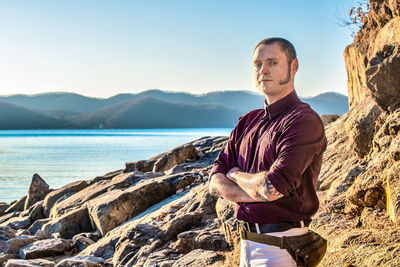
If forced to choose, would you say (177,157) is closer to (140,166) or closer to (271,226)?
(140,166)

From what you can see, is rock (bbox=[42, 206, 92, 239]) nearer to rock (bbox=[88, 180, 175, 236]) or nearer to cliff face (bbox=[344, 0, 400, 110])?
rock (bbox=[88, 180, 175, 236])

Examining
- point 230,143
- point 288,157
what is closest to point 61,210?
point 230,143

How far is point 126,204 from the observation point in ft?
28.6

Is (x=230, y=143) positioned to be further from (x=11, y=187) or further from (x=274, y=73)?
(x=11, y=187)

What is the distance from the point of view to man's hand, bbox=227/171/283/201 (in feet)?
8.23

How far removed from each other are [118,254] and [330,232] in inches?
126

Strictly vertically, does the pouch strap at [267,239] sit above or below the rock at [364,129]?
below

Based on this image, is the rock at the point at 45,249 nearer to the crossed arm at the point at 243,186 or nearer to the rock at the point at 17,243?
the rock at the point at 17,243

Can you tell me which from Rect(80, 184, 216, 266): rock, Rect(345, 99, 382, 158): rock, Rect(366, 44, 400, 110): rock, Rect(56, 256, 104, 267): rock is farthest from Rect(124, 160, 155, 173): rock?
Rect(366, 44, 400, 110): rock

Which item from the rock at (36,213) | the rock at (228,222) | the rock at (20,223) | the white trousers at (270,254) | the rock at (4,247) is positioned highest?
the white trousers at (270,254)

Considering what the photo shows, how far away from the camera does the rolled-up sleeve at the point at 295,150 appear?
2457 mm

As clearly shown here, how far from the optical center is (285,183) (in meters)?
2.46

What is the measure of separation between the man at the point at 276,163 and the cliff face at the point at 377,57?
228 cm

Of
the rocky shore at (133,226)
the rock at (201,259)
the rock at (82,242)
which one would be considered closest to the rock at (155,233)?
the rocky shore at (133,226)
